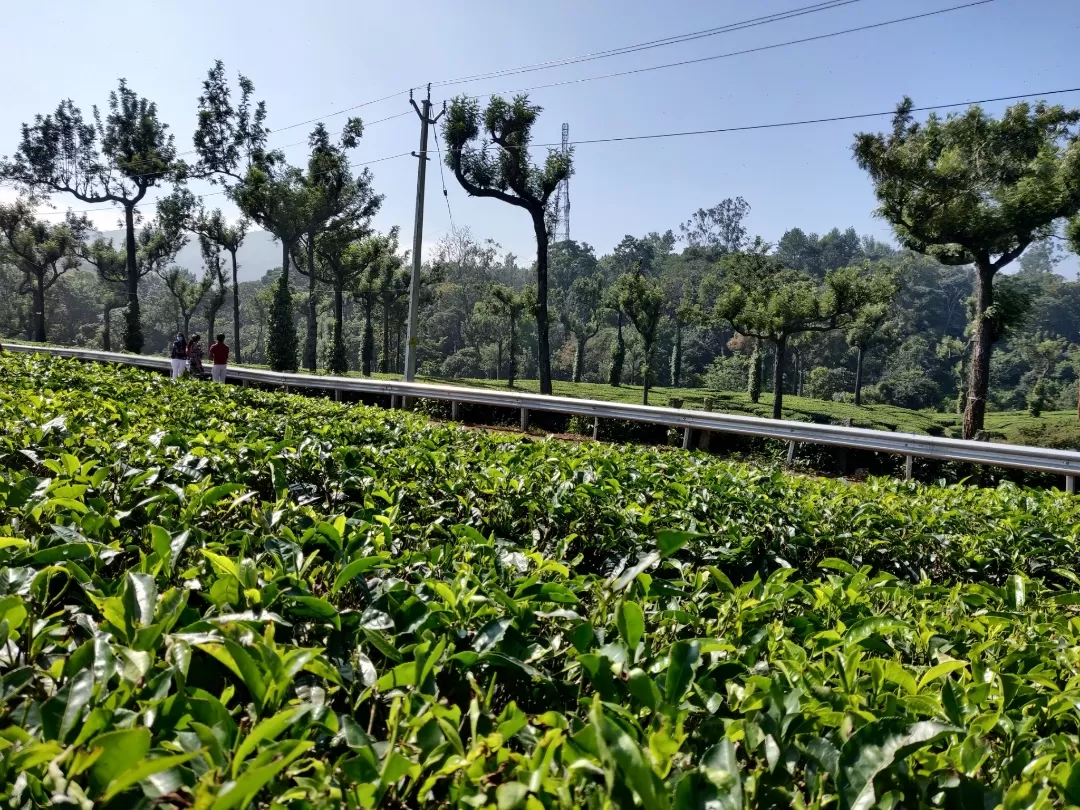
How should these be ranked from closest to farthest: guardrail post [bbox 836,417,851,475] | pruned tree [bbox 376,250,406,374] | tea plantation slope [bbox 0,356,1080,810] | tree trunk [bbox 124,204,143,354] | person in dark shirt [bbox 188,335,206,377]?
1. tea plantation slope [bbox 0,356,1080,810]
2. guardrail post [bbox 836,417,851,475]
3. person in dark shirt [bbox 188,335,206,377]
4. tree trunk [bbox 124,204,143,354]
5. pruned tree [bbox 376,250,406,374]

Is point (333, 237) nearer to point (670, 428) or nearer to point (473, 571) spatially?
point (670, 428)

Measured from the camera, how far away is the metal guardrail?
9.34m

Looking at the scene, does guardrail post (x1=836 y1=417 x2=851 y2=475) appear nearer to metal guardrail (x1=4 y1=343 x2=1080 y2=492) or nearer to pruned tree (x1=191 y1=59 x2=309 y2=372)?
metal guardrail (x1=4 y1=343 x2=1080 y2=492)

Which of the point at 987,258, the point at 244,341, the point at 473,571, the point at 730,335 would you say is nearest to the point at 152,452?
the point at 473,571

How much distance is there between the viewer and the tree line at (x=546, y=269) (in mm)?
19562

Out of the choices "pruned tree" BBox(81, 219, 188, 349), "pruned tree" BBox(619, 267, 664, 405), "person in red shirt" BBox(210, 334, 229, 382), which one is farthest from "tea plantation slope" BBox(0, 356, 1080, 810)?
"pruned tree" BBox(81, 219, 188, 349)

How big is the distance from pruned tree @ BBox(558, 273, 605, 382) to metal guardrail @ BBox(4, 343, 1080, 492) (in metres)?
41.0

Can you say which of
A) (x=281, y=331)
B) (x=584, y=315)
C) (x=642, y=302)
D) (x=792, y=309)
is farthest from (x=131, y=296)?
(x=584, y=315)

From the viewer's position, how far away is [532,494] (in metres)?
3.50

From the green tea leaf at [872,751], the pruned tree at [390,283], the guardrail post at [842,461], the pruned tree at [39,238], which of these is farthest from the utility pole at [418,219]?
the pruned tree at [39,238]

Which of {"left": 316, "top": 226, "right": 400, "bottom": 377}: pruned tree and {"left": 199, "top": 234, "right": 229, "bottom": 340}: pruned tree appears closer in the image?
{"left": 316, "top": 226, "right": 400, "bottom": 377}: pruned tree

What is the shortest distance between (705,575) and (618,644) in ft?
2.63

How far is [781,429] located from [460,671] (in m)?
10.5

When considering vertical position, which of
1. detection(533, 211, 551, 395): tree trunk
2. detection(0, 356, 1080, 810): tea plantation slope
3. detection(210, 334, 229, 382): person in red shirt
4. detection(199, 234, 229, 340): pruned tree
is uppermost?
detection(199, 234, 229, 340): pruned tree
